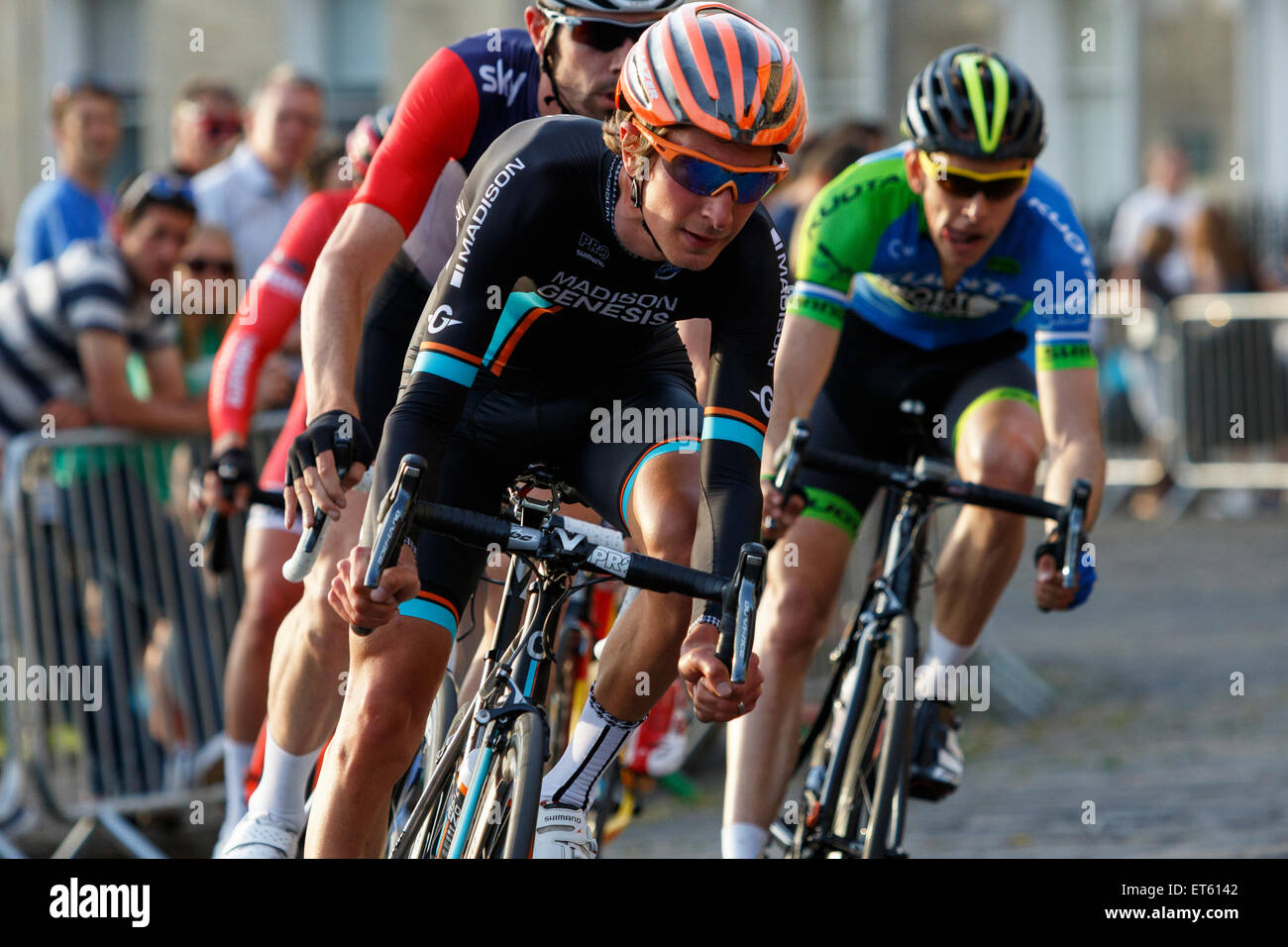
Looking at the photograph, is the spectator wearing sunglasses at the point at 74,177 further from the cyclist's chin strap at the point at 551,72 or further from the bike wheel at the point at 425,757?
the bike wheel at the point at 425,757

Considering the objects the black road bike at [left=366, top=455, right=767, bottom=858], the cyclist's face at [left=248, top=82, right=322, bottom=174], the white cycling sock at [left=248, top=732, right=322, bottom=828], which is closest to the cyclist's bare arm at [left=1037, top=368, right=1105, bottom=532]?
the black road bike at [left=366, top=455, right=767, bottom=858]

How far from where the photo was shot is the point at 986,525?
5477mm

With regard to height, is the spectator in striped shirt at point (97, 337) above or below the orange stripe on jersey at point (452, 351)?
above

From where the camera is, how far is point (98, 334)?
23.3ft

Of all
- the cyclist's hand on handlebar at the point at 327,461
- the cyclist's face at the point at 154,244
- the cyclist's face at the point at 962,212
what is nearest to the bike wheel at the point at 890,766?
the cyclist's face at the point at 962,212

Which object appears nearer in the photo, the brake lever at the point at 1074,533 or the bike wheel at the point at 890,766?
the brake lever at the point at 1074,533

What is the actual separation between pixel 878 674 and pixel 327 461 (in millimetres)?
2001

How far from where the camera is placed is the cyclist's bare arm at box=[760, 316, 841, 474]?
5324mm

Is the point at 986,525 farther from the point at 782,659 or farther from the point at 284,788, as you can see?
the point at 284,788

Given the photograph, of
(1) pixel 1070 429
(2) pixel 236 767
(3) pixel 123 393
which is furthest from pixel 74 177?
(1) pixel 1070 429

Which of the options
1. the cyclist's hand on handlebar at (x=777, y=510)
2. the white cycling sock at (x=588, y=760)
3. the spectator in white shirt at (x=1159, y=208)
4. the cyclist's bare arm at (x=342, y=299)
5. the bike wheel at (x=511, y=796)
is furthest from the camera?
the spectator in white shirt at (x=1159, y=208)

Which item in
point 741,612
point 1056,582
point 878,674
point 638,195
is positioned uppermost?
point 638,195

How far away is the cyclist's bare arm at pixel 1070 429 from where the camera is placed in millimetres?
5199

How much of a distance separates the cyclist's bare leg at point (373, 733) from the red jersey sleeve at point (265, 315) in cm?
188
